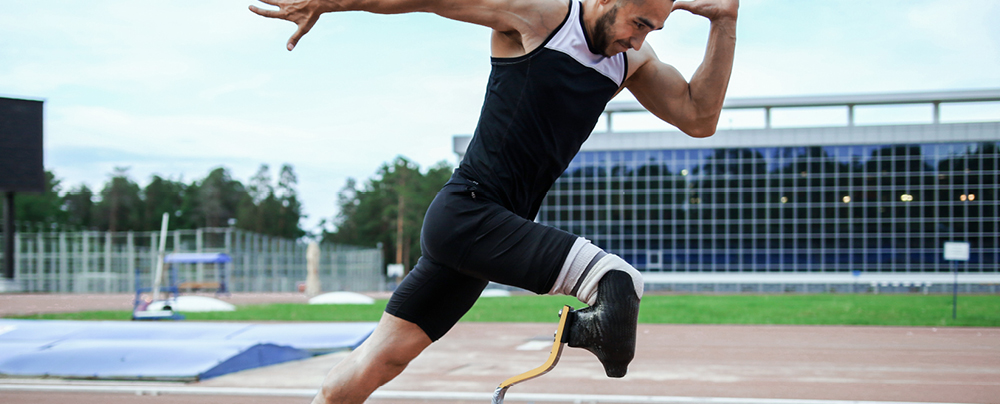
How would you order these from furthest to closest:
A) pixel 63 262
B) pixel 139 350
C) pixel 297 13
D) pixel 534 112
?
1. pixel 63 262
2. pixel 139 350
3. pixel 297 13
4. pixel 534 112

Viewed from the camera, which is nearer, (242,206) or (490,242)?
(490,242)

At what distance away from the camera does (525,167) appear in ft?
6.39

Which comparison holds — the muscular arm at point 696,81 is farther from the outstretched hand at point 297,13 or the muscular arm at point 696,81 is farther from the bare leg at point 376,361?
the bare leg at point 376,361

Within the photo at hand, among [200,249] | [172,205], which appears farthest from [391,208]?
[200,249]

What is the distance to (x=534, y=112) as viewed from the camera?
1.89m

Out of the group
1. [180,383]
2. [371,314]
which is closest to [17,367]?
[180,383]

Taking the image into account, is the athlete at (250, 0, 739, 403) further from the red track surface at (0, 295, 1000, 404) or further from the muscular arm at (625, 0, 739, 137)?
the red track surface at (0, 295, 1000, 404)

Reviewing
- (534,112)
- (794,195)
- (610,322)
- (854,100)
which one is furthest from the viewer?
(794,195)

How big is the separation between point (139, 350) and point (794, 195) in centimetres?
4901

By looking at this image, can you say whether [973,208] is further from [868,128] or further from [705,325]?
[705,325]

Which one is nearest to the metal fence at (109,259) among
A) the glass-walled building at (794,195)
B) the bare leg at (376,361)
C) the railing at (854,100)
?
the glass-walled building at (794,195)

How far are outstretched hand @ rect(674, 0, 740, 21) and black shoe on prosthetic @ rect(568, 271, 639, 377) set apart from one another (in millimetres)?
791

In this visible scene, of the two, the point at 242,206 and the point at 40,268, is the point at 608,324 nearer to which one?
the point at 40,268

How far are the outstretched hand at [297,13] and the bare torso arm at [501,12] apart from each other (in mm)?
28
